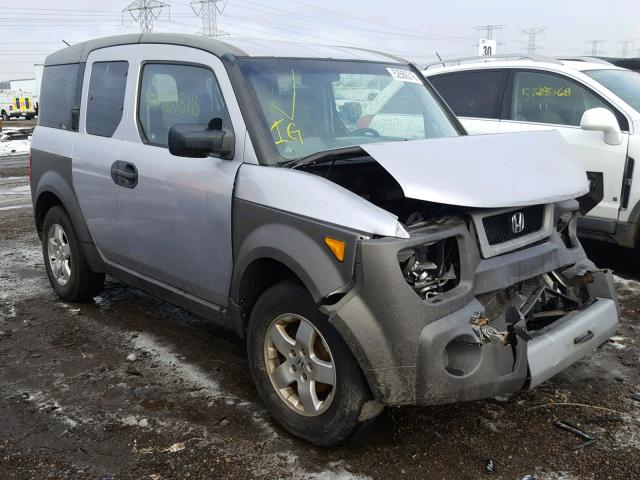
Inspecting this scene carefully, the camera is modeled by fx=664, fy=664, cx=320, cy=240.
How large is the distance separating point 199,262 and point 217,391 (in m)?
0.78

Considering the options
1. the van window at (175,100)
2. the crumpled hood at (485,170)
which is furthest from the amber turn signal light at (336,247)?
the van window at (175,100)

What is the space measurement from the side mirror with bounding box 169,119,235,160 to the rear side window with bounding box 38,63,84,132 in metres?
1.97

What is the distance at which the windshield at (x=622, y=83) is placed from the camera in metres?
6.24

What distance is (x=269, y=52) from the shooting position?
13.1ft

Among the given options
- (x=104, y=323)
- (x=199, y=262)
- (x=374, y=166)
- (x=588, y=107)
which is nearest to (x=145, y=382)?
(x=199, y=262)

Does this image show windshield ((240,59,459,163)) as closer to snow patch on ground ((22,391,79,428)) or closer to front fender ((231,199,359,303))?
front fender ((231,199,359,303))

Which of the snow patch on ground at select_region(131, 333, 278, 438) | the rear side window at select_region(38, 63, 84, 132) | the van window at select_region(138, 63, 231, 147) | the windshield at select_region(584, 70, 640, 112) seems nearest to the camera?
the snow patch on ground at select_region(131, 333, 278, 438)

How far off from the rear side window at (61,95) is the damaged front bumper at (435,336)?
3277 mm

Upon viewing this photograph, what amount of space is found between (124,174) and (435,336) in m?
2.50

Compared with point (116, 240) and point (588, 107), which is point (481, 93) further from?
point (116, 240)

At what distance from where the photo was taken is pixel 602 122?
564 centimetres

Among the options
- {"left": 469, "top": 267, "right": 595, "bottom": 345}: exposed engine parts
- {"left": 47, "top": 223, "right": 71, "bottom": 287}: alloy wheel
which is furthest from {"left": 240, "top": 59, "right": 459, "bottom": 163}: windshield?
{"left": 47, "top": 223, "right": 71, "bottom": 287}: alloy wheel

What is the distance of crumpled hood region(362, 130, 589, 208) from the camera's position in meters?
2.97

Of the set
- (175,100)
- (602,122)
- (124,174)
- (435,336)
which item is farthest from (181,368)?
(602,122)
